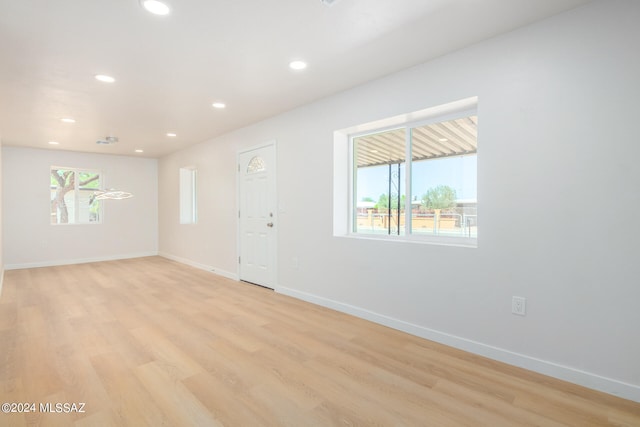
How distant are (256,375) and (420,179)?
7.35 feet

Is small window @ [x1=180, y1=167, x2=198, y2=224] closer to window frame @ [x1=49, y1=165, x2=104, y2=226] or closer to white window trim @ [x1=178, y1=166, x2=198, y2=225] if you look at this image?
white window trim @ [x1=178, y1=166, x2=198, y2=225]

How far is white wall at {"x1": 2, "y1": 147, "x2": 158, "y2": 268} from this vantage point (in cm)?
628

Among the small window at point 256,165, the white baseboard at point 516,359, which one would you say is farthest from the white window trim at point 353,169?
the small window at point 256,165

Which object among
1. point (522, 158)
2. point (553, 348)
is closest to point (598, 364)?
point (553, 348)

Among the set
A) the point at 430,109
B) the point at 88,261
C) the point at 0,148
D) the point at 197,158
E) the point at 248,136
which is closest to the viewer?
the point at 430,109

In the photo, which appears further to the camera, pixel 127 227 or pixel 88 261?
pixel 127 227

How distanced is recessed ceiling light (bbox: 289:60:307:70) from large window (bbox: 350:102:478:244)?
108 cm

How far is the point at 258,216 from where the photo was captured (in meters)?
4.79

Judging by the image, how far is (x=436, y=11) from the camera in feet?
6.82

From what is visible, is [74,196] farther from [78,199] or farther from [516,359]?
[516,359]

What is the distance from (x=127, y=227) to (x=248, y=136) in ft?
15.3

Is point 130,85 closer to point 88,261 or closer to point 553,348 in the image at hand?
point 553,348

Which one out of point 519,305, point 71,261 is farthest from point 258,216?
point 71,261

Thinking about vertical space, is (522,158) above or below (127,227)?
above
